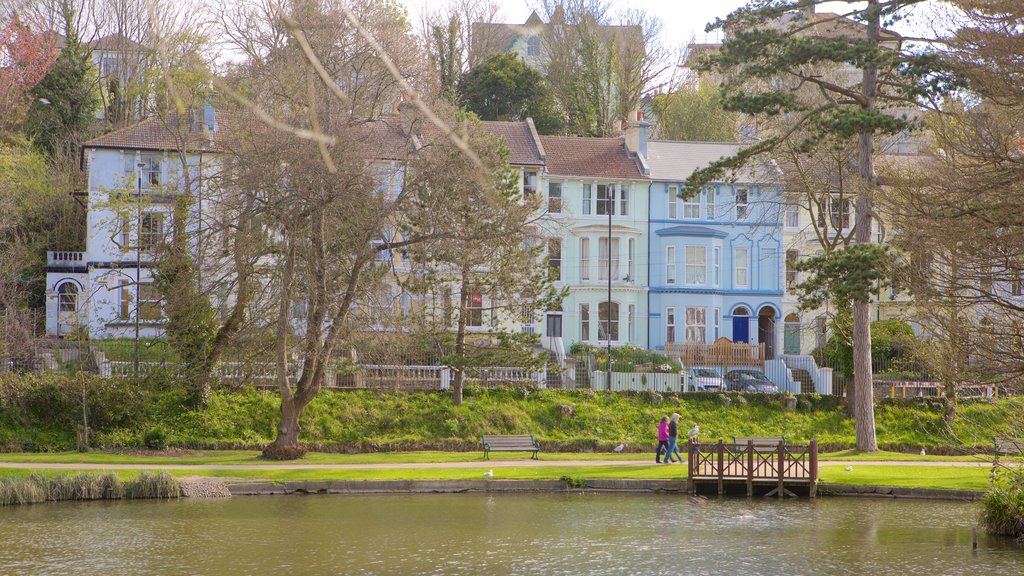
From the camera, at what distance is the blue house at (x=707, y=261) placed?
5416cm

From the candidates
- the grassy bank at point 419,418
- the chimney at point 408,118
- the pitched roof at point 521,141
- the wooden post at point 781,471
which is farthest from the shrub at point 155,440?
the pitched roof at point 521,141

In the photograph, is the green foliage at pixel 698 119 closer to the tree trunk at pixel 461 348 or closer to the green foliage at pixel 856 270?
the tree trunk at pixel 461 348

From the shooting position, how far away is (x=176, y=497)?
24500mm

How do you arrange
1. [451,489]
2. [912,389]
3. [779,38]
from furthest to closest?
[912,389], [779,38], [451,489]

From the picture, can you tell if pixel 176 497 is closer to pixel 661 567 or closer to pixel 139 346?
pixel 661 567

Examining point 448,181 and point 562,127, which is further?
point 562,127

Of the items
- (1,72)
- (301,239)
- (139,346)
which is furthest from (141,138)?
(301,239)

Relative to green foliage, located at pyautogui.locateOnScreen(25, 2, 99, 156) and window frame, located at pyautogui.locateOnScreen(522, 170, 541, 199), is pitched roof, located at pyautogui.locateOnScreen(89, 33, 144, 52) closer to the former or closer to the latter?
green foliage, located at pyautogui.locateOnScreen(25, 2, 99, 156)

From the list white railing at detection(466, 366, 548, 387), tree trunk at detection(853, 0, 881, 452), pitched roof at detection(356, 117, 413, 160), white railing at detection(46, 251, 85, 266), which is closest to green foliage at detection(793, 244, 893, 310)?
tree trunk at detection(853, 0, 881, 452)

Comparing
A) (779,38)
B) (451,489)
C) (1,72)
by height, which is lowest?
(451,489)

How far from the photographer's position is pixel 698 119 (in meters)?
67.0

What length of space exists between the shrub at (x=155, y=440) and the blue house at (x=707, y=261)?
27.5 metres

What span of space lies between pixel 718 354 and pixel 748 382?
320 cm

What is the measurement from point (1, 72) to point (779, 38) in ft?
108
